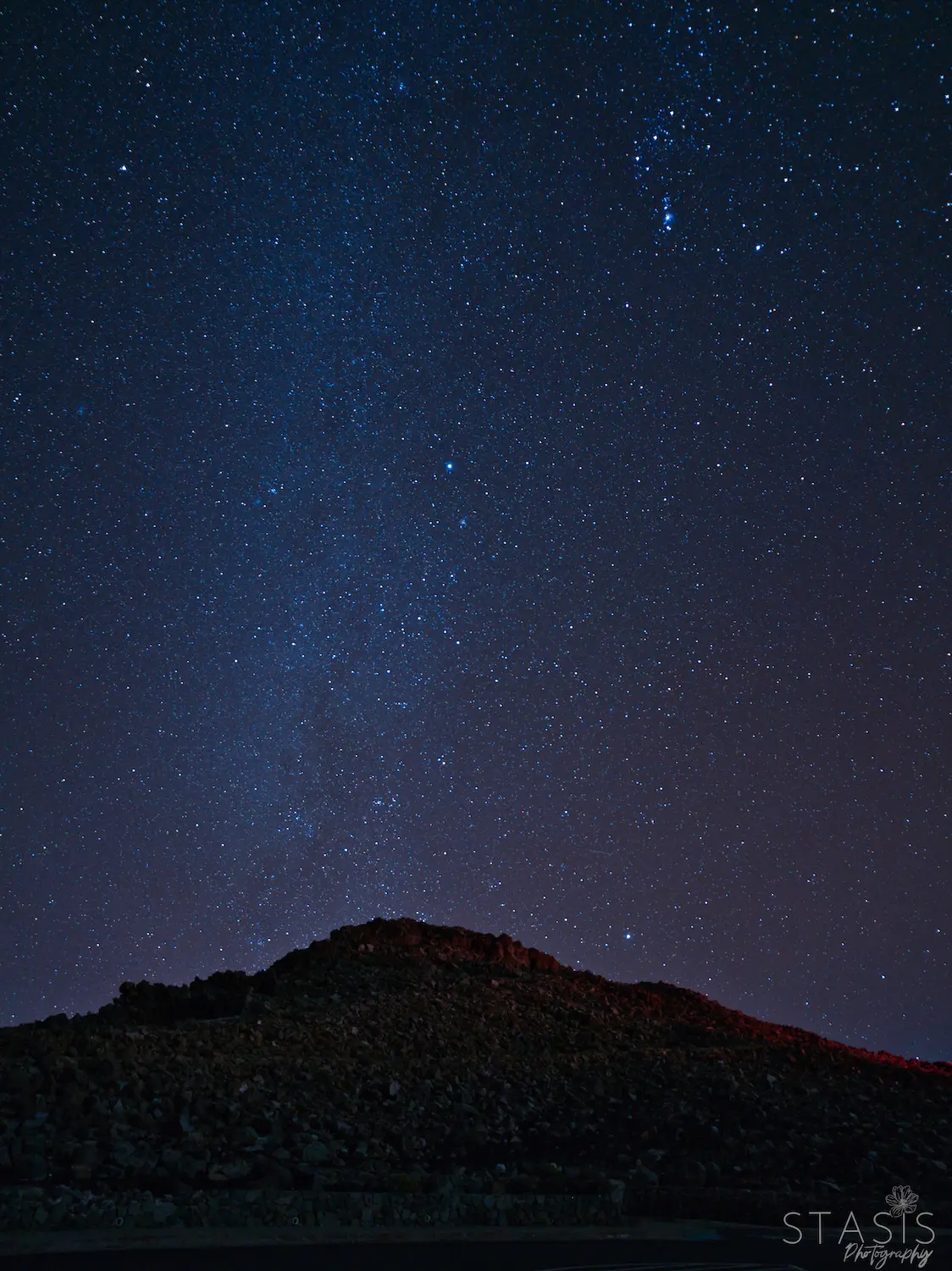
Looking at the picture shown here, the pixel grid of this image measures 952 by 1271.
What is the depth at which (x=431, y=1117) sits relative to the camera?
53.6ft

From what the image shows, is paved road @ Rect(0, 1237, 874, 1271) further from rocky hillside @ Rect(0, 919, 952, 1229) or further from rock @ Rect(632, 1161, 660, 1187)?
rock @ Rect(632, 1161, 660, 1187)

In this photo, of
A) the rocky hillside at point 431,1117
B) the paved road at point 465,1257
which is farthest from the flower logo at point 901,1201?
the paved road at point 465,1257

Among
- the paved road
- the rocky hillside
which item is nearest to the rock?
the rocky hillside

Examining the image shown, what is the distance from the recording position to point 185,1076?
16234 millimetres

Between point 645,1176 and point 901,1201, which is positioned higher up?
point 645,1176

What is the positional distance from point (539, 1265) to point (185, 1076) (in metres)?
9.27

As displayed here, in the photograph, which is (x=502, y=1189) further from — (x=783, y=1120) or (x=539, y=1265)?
(x=783, y=1120)

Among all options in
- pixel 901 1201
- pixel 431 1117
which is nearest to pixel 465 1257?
pixel 901 1201

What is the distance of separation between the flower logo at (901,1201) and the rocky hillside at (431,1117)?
24cm

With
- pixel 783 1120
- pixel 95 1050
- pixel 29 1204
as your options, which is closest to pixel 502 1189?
pixel 29 1204

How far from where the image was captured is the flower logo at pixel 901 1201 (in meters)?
11.7

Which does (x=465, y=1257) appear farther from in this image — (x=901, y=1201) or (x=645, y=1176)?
(x=901, y=1201)

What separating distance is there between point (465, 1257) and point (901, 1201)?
20.2 feet

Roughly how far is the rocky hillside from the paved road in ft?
3.81
